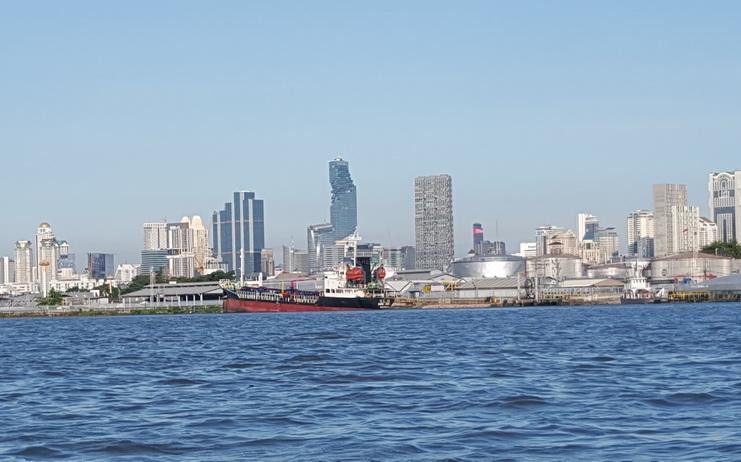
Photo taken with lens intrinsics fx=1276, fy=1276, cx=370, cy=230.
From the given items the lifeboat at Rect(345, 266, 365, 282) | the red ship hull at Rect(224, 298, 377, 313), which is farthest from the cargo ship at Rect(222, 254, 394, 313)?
the lifeboat at Rect(345, 266, 365, 282)

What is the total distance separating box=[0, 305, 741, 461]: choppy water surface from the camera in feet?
67.6

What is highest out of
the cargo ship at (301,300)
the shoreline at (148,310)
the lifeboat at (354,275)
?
the lifeboat at (354,275)

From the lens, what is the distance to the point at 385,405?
2623 cm

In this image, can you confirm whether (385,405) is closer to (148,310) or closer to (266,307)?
(266,307)

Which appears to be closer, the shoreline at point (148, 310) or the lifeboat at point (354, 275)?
the shoreline at point (148, 310)

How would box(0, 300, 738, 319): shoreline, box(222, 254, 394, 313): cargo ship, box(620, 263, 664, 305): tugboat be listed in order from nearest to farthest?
box(222, 254, 394, 313): cargo ship → box(0, 300, 738, 319): shoreline → box(620, 263, 664, 305): tugboat

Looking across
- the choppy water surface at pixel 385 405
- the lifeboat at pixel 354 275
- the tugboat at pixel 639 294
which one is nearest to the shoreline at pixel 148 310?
the tugboat at pixel 639 294

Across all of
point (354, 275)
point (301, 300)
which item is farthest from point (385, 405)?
point (354, 275)

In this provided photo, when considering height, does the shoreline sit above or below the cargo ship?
below

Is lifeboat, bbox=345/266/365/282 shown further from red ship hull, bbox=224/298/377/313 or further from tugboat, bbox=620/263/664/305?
tugboat, bbox=620/263/664/305

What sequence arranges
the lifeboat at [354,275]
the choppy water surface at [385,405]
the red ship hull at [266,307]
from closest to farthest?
the choppy water surface at [385,405] → the red ship hull at [266,307] → the lifeboat at [354,275]

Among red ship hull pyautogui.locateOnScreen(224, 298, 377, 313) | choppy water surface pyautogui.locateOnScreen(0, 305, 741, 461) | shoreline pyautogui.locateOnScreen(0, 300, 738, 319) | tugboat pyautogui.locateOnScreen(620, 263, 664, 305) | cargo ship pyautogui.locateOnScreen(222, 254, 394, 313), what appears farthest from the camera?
tugboat pyautogui.locateOnScreen(620, 263, 664, 305)

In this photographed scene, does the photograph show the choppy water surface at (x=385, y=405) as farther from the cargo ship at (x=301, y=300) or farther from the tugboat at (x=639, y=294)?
the tugboat at (x=639, y=294)

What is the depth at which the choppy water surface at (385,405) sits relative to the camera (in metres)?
20.6
